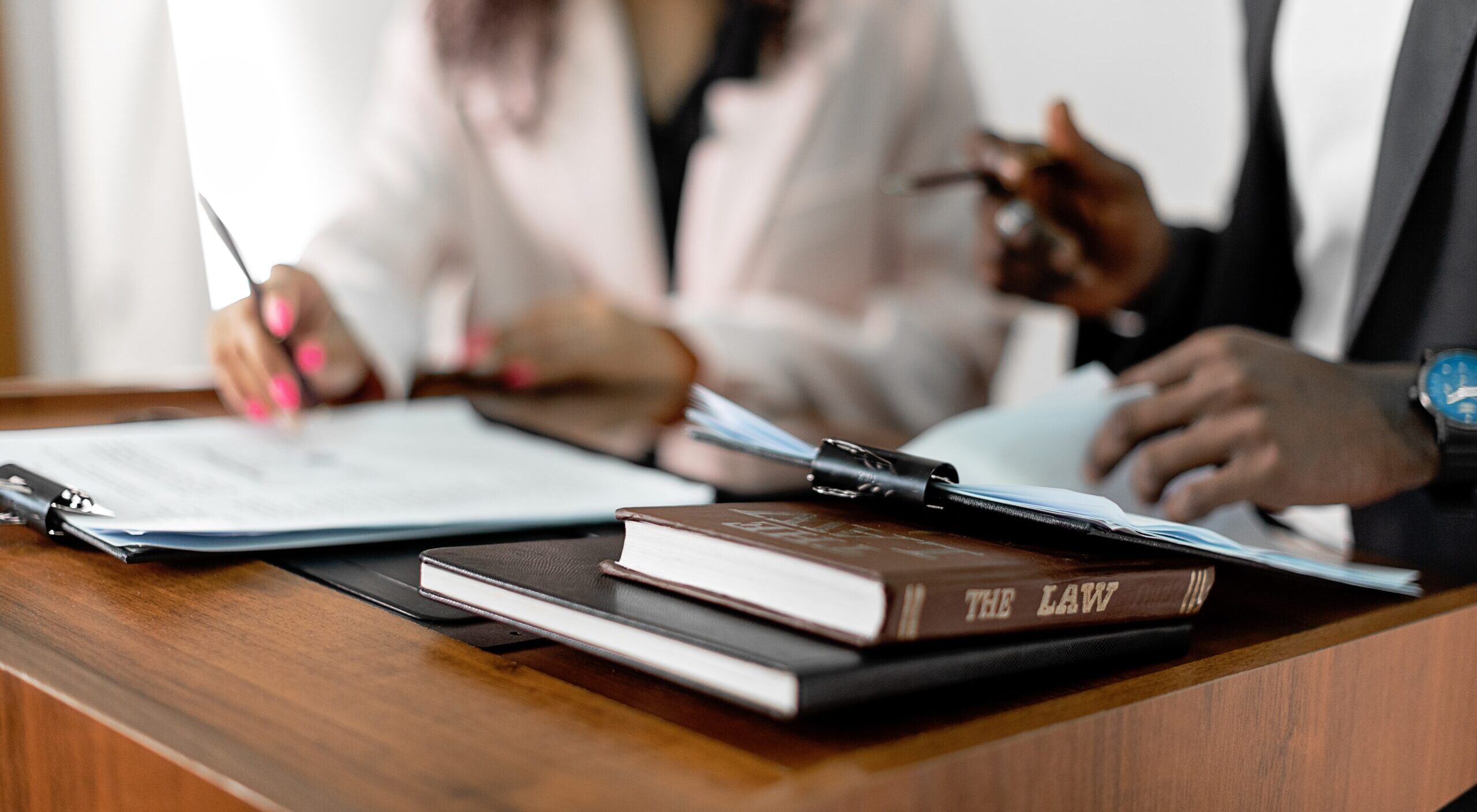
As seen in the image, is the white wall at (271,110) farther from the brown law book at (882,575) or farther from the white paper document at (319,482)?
the brown law book at (882,575)

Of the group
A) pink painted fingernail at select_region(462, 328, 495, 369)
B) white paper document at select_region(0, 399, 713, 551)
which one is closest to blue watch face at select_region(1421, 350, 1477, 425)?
white paper document at select_region(0, 399, 713, 551)

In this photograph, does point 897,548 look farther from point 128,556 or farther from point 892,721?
point 128,556

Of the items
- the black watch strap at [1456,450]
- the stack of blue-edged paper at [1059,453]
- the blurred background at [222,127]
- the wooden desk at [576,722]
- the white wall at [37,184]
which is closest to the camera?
the wooden desk at [576,722]

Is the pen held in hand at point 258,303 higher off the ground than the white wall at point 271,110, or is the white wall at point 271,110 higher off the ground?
the white wall at point 271,110

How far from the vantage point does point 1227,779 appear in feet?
1.00

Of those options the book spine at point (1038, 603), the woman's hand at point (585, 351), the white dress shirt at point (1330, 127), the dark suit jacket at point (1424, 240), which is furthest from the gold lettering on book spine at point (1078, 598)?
the woman's hand at point (585, 351)

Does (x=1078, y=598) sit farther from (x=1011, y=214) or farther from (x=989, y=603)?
(x=1011, y=214)

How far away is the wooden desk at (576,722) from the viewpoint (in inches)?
8.8

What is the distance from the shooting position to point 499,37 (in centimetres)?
144

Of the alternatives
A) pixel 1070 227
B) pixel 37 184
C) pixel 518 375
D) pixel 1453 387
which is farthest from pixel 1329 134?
pixel 37 184

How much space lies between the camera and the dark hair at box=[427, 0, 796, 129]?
1416mm

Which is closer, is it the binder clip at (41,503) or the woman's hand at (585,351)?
the binder clip at (41,503)

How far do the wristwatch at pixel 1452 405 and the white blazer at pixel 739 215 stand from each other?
79 cm

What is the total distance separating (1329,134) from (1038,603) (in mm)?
662
